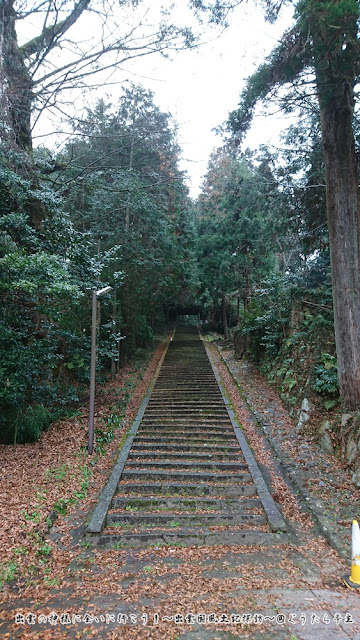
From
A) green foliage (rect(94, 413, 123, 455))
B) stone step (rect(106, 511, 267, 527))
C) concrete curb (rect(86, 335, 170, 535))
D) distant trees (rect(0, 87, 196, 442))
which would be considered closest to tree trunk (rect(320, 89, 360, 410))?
stone step (rect(106, 511, 267, 527))

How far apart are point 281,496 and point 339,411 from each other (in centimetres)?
210

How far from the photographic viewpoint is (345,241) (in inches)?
256

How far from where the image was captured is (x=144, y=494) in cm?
588

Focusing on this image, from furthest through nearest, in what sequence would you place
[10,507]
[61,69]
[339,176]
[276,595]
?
[61,69], [339,176], [10,507], [276,595]

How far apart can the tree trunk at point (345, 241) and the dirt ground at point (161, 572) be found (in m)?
1.59

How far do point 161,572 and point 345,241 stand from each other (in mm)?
5706

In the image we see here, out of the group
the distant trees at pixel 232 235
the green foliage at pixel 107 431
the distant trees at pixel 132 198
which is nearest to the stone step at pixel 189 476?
the green foliage at pixel 107 431

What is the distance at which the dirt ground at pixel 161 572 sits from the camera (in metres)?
3.18

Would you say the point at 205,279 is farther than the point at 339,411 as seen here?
Yes

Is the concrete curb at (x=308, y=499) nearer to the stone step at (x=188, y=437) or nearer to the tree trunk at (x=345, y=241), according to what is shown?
the stone step at (x=188, y=437)

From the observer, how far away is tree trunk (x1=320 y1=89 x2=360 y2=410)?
6395 mm

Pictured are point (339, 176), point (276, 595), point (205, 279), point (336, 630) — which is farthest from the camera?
point (205, 279)

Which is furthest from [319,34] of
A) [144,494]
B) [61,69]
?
[144,494]

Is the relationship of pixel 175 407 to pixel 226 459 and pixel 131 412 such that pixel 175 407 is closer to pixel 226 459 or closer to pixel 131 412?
pixel 131 412
